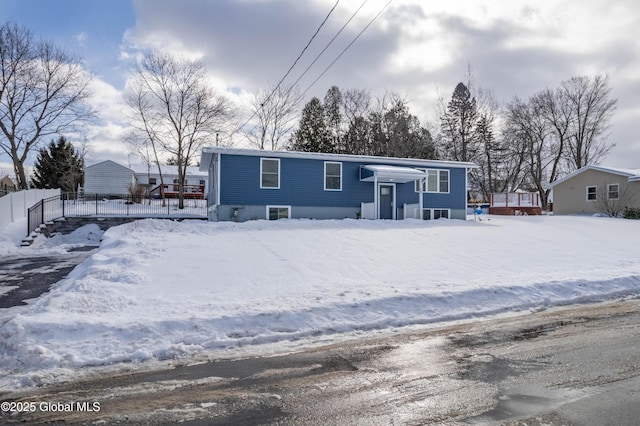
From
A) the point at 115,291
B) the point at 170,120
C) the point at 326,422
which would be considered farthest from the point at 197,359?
the point at 170,120

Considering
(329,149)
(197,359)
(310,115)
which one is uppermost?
(310,115)

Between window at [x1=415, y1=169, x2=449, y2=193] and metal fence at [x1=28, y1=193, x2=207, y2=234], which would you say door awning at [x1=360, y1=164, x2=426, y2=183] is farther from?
metal fence at [x1=28, y1=193, x2=207, y2=234]

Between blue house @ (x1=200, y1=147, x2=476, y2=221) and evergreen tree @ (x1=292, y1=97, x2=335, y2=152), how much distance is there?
1964cm

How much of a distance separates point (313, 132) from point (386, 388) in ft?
130

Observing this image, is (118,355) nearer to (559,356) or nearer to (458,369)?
(458,369)

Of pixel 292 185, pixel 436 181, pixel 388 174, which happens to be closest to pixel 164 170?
pixel 292 185

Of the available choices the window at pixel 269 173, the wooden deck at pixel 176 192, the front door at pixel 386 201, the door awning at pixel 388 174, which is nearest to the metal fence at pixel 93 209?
the wooden deck at pixel 176 192

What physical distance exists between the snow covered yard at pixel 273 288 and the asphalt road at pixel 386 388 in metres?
0.75

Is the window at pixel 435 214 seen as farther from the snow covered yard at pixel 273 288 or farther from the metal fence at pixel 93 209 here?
the metal fence at pixel 93 209

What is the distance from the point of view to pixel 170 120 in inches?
1297

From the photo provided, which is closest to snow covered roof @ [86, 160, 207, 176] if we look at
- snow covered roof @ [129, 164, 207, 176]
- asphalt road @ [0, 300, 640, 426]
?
snow covered roof @ [129, 164, 207, 176]

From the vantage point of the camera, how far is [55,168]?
44094 millimetres

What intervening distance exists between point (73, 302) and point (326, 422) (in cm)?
504

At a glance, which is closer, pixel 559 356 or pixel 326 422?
pixel 326 422
